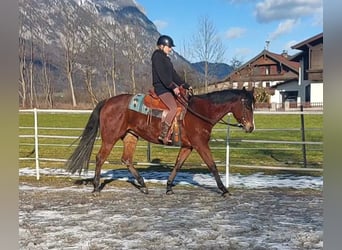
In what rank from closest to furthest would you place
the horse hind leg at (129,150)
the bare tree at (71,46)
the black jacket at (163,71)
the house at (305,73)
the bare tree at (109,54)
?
the black jacket at (163,71)
the horse hind leg at (129,150)
the house at (305,73)
the bare tree at (71,46)
the bare tree at (109,54)

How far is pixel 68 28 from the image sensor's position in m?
36.1

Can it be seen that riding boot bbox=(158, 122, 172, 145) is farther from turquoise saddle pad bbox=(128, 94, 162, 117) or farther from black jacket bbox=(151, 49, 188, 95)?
black jacket bbox=(151, 49, 188, 95)

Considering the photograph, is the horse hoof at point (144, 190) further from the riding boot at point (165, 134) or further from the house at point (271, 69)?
the house at point (271, 69)

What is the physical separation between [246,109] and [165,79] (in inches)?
34.7

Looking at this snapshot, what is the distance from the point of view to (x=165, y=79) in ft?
13.4

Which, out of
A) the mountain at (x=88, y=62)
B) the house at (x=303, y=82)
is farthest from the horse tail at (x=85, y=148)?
the mountain at (x=88, y=62)

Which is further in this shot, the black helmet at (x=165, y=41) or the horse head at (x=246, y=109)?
the horse head at (x=246, y=109)

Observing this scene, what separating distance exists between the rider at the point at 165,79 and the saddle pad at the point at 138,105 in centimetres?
21

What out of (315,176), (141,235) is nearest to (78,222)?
(141,235)

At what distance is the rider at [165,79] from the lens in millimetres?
4094
